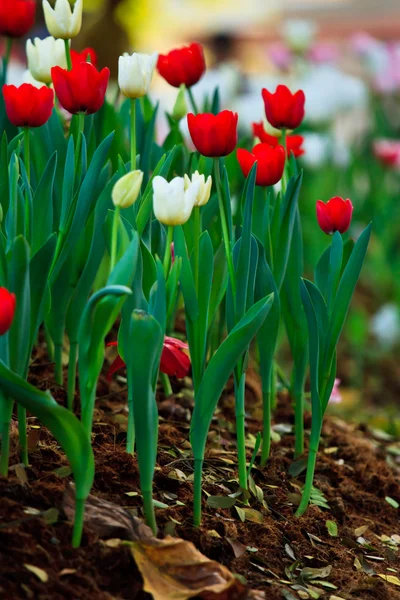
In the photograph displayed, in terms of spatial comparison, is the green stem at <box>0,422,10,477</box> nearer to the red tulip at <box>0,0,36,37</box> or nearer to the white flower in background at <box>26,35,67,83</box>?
the white flower in background at <box>26,35,67,83</box>

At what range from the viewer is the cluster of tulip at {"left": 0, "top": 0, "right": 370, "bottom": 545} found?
121cm

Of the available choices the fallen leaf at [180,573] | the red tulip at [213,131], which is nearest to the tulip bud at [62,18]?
the red tulip at [213,131]

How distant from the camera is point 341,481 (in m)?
1.82

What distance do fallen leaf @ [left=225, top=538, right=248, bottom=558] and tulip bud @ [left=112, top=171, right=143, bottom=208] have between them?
21.8 inches

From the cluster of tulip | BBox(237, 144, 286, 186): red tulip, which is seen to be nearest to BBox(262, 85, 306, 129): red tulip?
the cluster of tulip

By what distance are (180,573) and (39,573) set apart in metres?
0.20

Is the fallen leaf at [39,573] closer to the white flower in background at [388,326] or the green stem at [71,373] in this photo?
the green stem at [71,373]

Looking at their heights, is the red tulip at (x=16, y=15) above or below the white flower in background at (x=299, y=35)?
below

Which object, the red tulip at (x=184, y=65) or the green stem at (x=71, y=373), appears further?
the red tulip at (x=184, y=65)

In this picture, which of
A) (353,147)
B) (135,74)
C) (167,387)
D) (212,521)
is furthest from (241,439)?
(353,147)

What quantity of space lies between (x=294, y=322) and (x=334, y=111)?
3050 mm

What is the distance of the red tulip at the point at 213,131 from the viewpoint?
1.36 m

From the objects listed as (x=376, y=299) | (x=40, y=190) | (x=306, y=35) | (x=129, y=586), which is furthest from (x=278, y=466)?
(x=306, y=35)

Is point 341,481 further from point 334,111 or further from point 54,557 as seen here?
point 334,111
